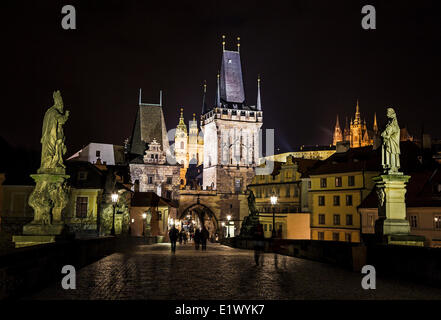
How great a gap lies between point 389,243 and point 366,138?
507 ft

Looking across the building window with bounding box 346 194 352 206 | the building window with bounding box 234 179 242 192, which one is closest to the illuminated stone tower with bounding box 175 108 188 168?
the building window with bounding box 234 179 242 192

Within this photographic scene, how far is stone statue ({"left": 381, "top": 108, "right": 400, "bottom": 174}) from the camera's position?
50.4 feet

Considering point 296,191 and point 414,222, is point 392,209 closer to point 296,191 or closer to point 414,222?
point 414,222

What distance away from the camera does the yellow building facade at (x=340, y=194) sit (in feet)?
163

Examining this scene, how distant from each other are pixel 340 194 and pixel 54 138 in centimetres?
4167

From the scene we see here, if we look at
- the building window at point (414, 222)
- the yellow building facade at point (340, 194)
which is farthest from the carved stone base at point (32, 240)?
the yellow building facade at point (340, 194)

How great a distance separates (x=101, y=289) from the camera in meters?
10.3

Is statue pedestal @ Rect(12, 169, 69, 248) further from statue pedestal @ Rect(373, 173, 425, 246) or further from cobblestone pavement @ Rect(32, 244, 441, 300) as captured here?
statue pedestal @ Rect(373, 173, 425, 246)

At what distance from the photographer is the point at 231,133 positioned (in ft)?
295

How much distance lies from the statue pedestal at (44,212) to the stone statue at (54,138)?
26 cm

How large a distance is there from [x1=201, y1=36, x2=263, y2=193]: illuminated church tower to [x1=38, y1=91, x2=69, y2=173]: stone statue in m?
71.2

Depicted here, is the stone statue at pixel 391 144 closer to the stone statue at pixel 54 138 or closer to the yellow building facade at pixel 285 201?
the stone statue at pixel 54 138

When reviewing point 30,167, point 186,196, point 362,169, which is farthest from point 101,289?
point 186,196
